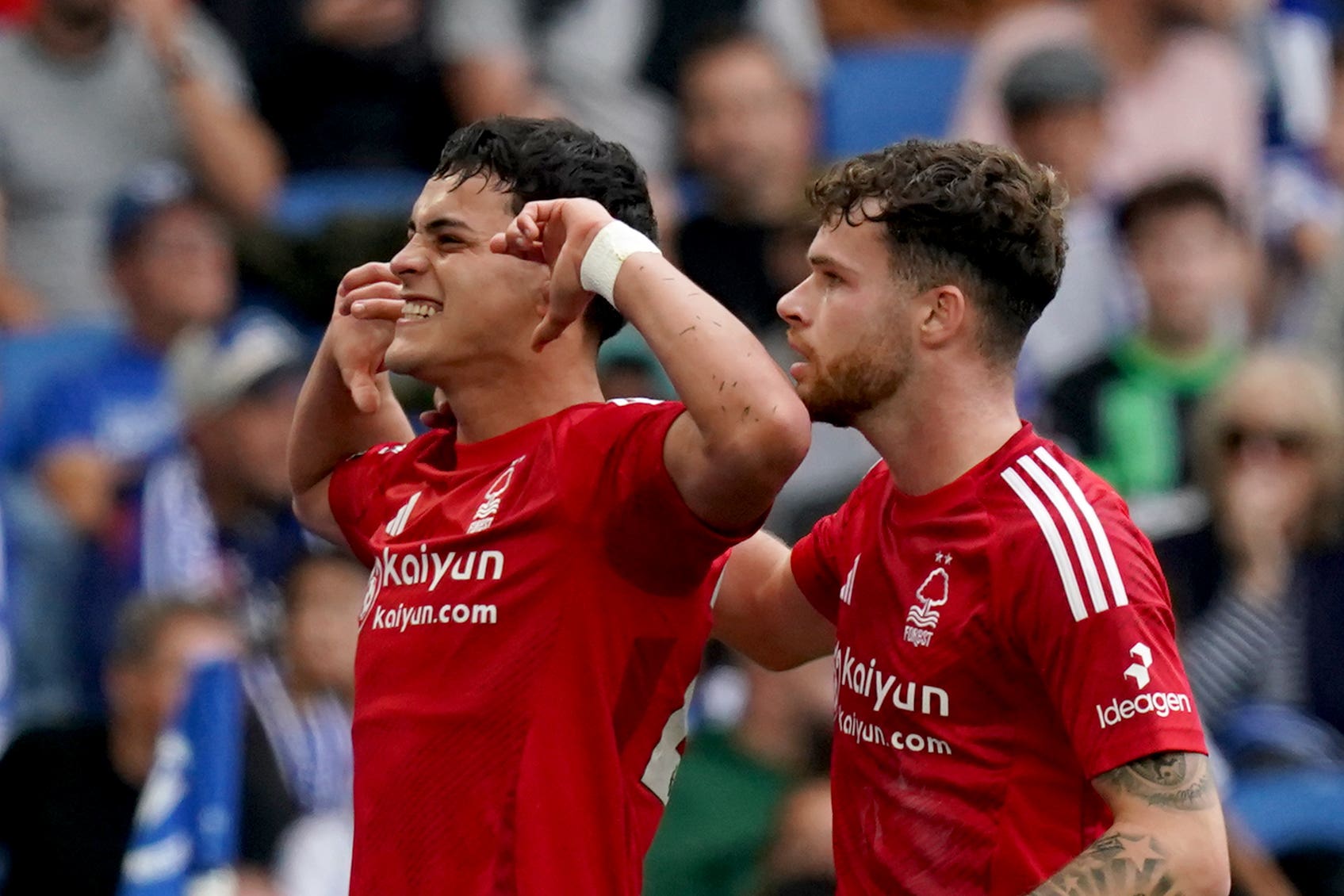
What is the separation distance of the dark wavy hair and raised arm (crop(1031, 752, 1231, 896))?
3.68 ft

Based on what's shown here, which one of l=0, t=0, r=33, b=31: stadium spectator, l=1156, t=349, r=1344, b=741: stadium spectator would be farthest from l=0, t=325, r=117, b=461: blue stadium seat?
l=1156, t=349, r=1344, b=741: stadium spectator

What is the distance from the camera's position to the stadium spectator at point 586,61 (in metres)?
8.49

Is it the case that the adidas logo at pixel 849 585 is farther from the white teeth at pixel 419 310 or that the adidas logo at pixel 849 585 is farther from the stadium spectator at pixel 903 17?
the stadium spectator at pixel 903 17

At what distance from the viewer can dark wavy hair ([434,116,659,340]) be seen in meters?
3.51

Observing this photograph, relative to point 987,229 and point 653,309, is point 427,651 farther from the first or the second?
point 987,229

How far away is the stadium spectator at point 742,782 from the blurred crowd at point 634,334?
1cm

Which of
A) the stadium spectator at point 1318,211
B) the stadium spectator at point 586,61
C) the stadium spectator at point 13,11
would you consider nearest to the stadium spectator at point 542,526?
the stadium spectator at point 586,61

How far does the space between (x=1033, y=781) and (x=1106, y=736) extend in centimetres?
20

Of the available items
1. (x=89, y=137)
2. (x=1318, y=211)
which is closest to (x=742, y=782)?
(x=89, y=137)

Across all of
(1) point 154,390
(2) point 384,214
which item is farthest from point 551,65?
(1) point 154,390

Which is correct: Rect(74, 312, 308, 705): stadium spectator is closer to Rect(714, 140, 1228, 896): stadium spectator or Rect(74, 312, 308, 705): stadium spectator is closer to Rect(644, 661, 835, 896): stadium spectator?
Rect(644, 661, 835, 896): stadium spectator

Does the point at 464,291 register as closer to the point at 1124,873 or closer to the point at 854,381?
the point at 854,381

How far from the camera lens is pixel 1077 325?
Result: 809cm

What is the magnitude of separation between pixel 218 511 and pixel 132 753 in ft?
3.56
